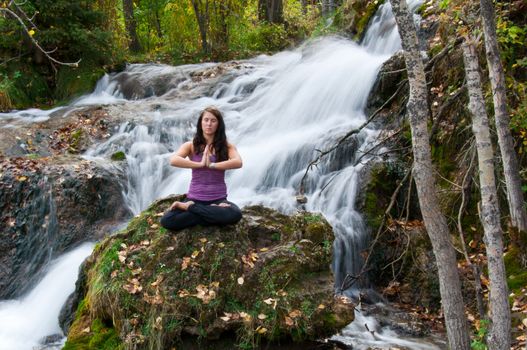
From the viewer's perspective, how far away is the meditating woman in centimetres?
556

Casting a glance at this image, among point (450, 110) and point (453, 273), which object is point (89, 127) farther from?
point (453, 273)

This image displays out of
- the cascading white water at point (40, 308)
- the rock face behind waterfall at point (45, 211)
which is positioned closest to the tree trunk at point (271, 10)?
the rock face behind waterfall at point (45, 211)

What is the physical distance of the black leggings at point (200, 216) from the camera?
5551 millimetres

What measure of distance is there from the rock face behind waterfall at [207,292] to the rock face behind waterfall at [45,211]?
8.84ft

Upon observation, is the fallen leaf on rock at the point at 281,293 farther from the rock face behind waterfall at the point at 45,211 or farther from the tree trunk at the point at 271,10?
the tree trunk at the point at 271,10

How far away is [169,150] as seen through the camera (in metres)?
10.7

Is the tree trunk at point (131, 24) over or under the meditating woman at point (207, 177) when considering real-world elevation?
over

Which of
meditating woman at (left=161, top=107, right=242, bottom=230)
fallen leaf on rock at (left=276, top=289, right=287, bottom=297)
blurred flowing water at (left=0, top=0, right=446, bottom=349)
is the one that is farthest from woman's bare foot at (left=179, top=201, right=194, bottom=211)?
blurred flowing water at (left=0, top=0, right=446, bottom=349)

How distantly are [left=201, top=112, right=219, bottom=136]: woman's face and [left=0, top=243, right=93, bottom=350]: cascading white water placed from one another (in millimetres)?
3091

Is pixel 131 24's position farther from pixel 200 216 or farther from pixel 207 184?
pixel 200 216

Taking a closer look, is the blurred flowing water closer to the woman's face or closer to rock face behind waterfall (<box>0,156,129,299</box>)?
rock face behind waterfall (<box>0,156,129,299</box>)

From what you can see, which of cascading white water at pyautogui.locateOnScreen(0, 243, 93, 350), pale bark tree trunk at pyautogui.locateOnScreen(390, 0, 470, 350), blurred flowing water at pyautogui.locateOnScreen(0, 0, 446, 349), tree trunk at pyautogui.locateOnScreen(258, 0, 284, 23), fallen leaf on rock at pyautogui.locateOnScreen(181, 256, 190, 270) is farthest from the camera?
tree trunk at pyautogui.locateOnScreen(258, 0, 284, 23)

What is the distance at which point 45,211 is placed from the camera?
27.9ft

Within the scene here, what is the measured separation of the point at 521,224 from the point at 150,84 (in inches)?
425
